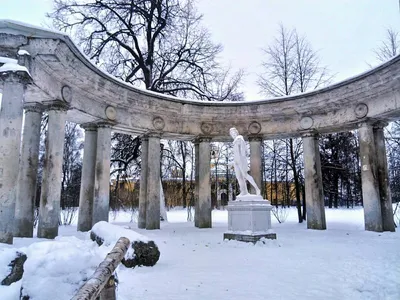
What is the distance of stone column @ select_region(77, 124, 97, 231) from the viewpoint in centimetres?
1408

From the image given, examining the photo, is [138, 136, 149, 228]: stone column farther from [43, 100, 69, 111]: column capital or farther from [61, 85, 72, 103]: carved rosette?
[43, 100, 69, 111]: column capital

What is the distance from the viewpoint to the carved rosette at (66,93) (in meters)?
11.6

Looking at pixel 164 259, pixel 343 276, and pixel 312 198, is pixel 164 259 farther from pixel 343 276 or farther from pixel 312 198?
pixel 312 198

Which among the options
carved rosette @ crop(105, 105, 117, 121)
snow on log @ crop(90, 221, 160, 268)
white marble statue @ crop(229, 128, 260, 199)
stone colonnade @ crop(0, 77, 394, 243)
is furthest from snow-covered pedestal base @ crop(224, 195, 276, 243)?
carved rosette @ crop(105, 105, 117, 121)

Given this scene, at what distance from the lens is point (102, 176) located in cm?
1383

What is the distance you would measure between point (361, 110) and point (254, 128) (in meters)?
5.18

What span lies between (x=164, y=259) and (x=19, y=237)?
236 inches

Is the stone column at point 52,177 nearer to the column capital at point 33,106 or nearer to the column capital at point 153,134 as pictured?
the column capital at point 33,106

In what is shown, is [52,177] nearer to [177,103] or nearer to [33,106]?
[33,106]

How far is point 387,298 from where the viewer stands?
480cm

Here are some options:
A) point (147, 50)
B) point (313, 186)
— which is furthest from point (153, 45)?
point (313, 186)

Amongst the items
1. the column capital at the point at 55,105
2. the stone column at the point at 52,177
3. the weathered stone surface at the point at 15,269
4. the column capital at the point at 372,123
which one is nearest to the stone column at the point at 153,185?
the stone column at the point at 52,177

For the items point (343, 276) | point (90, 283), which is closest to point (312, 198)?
point (343, 276)

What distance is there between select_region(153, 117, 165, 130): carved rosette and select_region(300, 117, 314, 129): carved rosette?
6960mm
